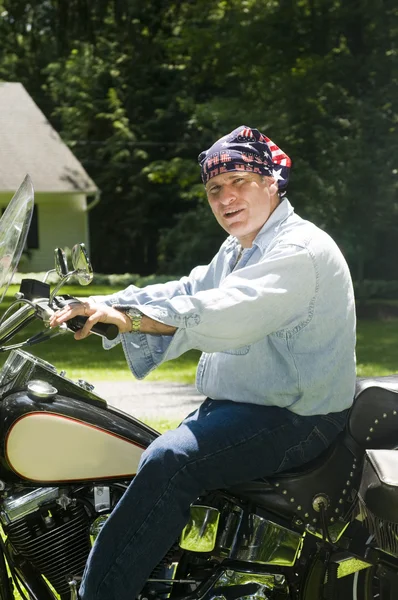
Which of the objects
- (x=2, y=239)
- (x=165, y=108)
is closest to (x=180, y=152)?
(x=165, y=108)

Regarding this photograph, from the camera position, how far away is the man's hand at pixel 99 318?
8.22 ft

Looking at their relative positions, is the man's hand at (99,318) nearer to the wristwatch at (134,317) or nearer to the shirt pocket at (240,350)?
the wristwatch at (134,317)

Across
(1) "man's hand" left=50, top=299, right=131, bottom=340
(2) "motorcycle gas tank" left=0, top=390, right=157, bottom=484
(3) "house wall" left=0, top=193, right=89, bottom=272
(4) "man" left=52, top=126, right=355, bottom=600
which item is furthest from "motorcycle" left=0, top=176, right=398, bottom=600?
(3) "house wall" left=0, top=193, right=89, bottom=272

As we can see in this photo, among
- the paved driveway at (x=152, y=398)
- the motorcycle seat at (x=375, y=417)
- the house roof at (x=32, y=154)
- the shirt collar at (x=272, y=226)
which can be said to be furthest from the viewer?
the house roof at (x=32, y=154)

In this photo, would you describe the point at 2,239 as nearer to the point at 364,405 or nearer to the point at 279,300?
the point at 279,300

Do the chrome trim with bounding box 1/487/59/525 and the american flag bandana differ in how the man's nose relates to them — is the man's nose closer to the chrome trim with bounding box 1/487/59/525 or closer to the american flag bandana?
the american flag bandana

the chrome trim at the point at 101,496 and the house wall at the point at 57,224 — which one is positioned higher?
the chrome trim at the point at 101,496

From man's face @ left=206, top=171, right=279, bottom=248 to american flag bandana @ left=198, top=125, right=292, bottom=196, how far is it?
22 millimetres

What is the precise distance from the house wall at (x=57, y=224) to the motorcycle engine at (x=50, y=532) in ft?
95.6

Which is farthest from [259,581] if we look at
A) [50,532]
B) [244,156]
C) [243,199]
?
[244,156]

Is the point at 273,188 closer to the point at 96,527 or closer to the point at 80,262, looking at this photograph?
the point at 80,262

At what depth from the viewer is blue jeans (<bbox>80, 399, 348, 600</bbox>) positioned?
2.69 m

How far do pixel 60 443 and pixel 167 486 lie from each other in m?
0.33

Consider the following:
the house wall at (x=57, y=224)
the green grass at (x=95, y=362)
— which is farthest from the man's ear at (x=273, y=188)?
the house wall at (x=57, y=224)
